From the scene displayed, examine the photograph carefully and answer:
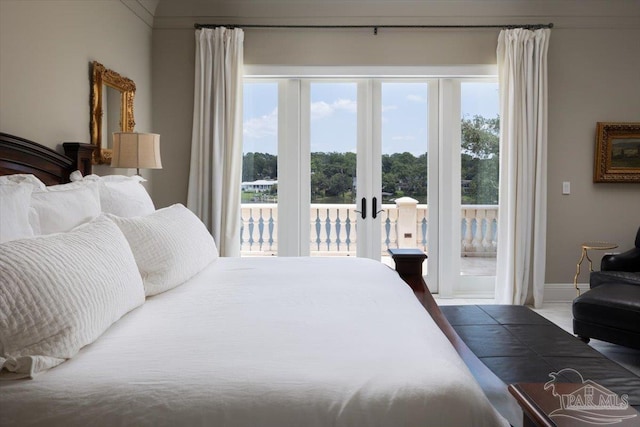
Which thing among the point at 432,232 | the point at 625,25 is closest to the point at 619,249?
the point at 432,232

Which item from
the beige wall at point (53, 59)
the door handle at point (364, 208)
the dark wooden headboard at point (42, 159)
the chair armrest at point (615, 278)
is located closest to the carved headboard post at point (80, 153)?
the dark wooden headboard at point (42, 159)

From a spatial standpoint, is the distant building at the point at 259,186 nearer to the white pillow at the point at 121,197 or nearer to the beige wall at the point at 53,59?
the beige wall at the point at 53,59

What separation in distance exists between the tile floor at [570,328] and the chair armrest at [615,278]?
0.43 m

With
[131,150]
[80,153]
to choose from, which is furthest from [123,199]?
[131,150]

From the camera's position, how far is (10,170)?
2.31 m

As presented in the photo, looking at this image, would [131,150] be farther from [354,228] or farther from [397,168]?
[397,168]

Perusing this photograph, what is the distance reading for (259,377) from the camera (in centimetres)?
115

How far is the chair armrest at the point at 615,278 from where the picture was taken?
143 inches

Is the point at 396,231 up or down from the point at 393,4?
down

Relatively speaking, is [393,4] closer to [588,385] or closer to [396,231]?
[396,231]

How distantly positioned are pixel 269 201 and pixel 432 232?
5.26 ft

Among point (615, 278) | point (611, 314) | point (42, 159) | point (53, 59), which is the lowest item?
point (611, 314)

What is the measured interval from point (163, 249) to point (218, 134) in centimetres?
260

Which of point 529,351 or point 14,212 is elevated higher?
point 14,212
